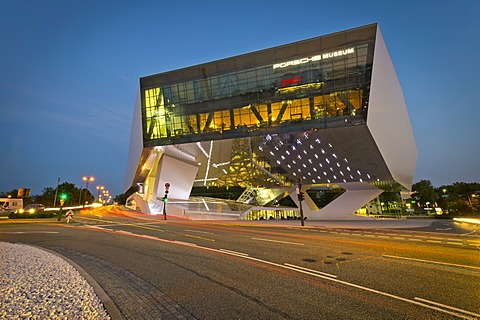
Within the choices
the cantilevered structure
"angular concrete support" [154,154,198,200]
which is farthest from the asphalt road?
"angular concrete support" [154,154,198,200]

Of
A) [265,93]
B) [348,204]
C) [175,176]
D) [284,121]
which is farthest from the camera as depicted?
[175,176]

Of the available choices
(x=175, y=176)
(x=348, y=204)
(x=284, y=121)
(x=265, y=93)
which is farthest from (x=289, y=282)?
(x=175, y=176)

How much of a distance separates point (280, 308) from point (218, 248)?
259 inches

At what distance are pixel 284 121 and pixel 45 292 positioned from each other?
2896cm

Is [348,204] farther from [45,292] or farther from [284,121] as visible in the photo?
[45,292]

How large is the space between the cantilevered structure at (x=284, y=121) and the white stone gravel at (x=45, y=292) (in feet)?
86.6

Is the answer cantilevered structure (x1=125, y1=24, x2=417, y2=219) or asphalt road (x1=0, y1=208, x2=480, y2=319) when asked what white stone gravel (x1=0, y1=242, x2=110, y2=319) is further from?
cantilevered structure (x1=125, y1=24, x2=417, y2=219)

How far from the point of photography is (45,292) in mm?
4992

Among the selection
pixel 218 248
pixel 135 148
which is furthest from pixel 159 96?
pixel 218 248

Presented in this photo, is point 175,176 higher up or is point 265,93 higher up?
point 265,93

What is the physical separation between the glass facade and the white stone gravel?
26.7 metres

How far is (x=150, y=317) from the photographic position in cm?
414

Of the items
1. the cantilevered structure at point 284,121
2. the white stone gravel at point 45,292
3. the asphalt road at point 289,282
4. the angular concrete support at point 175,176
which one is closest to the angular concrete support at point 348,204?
the cantilevered structure at point 284,121

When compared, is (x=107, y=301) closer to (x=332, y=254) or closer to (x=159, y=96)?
(x=332, y=254)
